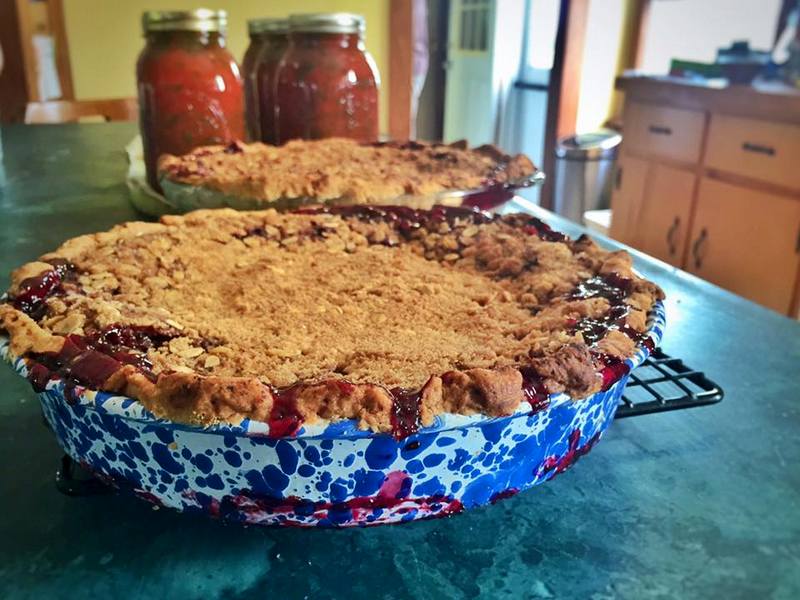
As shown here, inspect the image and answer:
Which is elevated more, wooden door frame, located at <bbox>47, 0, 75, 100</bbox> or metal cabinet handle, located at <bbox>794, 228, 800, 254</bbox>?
wooden door frame, located at <bbox>47, 0, 75, 100</bbox>

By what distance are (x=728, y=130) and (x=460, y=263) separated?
197cm

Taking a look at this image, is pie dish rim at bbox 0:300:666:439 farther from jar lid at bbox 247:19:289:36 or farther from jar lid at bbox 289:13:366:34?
jar lid at bbox 247:19:289:36

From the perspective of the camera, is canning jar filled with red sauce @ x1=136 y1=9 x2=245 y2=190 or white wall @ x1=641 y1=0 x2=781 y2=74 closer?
canning jar filled with red sauce @ x1=136 y1=9 x2=245 y2=190

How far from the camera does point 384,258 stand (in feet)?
2.34

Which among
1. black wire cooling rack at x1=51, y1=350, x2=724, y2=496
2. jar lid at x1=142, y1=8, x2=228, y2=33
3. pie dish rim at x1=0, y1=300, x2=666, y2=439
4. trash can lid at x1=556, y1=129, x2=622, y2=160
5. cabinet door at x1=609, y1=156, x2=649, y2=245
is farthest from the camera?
trash can lid at x1=556, y1=129, x2=622, y2=160

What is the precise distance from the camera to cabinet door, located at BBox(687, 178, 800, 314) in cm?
216

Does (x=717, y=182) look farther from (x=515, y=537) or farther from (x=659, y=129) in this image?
(x=515, y=537)

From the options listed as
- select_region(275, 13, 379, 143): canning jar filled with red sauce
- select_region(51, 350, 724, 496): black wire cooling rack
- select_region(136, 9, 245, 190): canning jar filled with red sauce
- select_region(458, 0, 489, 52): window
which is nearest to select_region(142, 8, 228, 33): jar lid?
select_region(136, 9, 245, 190): canning jar filled with red sauce

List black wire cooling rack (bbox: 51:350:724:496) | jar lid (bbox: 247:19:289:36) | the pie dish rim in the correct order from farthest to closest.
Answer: jar lid (bbox: 247:19:289:36) → black wire cooling rack (bbox: 51:350:724:496) → the pie dish rim

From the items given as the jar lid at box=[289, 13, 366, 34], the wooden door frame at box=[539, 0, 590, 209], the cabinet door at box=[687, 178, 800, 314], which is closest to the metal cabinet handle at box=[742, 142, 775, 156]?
the cabinet door at box=[687, 178, 800, 314]

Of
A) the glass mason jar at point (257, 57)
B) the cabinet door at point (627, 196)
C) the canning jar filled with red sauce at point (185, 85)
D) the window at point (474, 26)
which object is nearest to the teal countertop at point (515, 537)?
the canning jar filled with red sauce at point (185, 85)

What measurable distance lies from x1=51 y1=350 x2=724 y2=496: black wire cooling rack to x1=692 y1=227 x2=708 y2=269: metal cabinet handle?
1948 millimetres

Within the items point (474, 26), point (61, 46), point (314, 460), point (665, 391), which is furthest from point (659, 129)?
point (314, 460)

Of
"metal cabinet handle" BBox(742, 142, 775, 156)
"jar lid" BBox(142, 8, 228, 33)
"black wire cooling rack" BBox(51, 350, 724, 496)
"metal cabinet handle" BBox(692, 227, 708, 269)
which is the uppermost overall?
"jar lid" BBox(142, 8, 228, 33)
